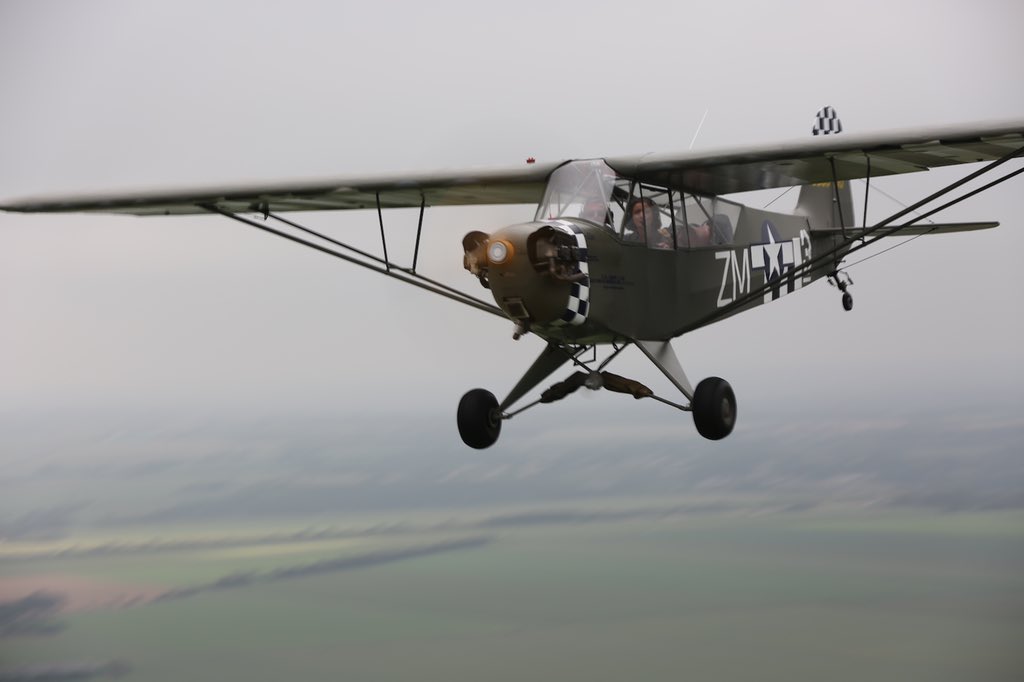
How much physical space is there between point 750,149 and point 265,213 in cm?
503

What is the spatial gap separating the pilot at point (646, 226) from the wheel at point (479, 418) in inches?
83.4

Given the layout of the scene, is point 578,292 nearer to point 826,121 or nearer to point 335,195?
point 335,195

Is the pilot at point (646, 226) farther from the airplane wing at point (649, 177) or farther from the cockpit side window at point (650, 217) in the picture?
the airplane wing at point (649, 177)

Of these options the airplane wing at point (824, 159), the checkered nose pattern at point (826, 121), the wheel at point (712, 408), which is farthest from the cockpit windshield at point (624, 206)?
the checkered nose pattern at point (826, 121)

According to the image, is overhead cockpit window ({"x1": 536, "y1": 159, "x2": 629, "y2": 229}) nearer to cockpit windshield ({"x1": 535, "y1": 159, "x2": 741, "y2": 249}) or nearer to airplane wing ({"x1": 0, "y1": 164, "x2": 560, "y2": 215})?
cockpit windshield ({"x1": 535, "y1": 159, "x2": 741, "y2": 249})

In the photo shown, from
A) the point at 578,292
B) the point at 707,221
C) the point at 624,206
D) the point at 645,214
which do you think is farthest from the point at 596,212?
the point at 707,221

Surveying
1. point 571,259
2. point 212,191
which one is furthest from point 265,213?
point 571,259

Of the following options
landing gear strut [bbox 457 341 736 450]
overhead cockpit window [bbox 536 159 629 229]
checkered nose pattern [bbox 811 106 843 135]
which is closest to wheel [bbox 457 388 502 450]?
landing gear strut [bbox 457 341 736 450]

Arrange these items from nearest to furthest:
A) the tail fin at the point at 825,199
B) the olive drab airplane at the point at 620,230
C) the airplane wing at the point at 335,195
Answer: the olive drab airplane at the point at 620,230 → the airplane wing at the point at 335,195 → the tail fin at the point at 825,199

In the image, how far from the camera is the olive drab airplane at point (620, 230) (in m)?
11.3

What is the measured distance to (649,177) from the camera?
12.4 m

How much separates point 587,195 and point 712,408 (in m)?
2.25

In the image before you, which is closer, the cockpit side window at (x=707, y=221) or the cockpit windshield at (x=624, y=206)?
the cockpit windshield at (x=624, y=206)

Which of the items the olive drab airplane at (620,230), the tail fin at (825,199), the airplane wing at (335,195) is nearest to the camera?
the olive drab airplane at (620,230)
